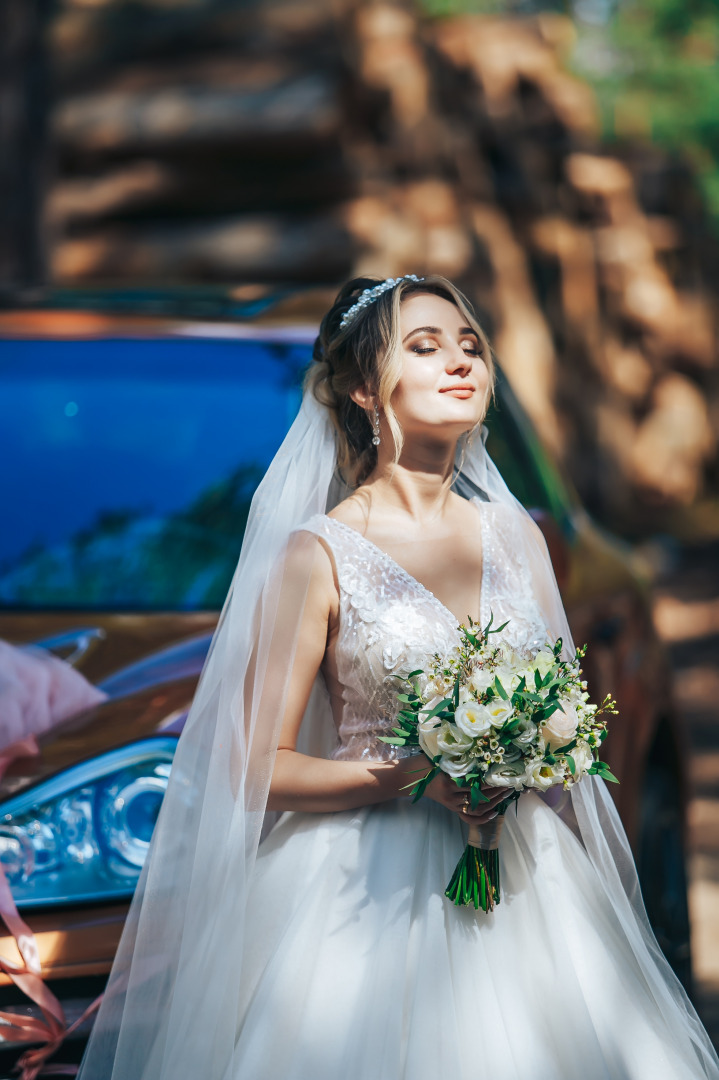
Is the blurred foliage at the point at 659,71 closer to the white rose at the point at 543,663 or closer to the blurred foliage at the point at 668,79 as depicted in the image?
the blurred foliage at the point at 668,79

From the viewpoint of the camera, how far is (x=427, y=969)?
179 cm

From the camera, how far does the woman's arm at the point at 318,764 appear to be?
1.90 m

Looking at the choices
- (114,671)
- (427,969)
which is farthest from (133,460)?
(427,969)

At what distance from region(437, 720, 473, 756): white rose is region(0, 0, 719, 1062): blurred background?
130 inches

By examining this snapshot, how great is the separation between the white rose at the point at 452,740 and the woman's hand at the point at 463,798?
8 cm

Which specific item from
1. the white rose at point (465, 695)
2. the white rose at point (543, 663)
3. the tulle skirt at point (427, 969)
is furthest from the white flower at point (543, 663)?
the tulle skirt at point (427, 969)

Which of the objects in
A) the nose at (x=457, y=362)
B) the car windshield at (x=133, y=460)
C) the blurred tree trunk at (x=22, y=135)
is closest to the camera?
the nose at (x=457, y=362)

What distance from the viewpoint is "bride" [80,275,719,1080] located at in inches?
70.1

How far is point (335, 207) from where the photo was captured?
8195 mm

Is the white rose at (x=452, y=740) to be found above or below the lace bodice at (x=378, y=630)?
below

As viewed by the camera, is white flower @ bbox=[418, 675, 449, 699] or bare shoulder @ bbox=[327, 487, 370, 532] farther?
bare shoulder @ bbox=[327, 487, 370, 532]

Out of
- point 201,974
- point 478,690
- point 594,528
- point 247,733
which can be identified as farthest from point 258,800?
point 594,528

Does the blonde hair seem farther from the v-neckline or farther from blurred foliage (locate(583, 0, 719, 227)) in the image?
blurred foliage (locate(583, 0, 719, 227))

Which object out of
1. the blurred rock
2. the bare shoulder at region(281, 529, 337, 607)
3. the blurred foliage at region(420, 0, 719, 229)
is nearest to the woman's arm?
the bare shoulder at region(281, 529, 337, 607)
